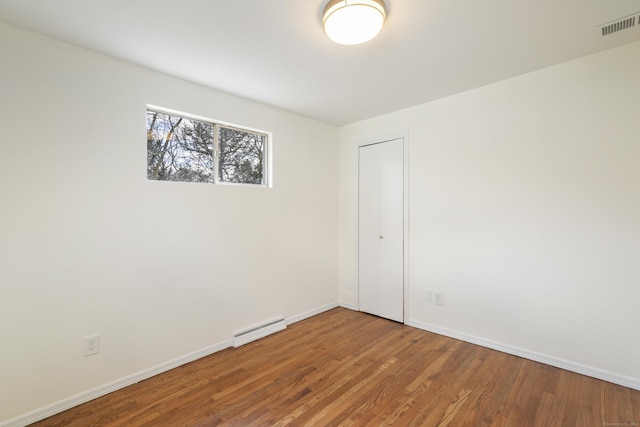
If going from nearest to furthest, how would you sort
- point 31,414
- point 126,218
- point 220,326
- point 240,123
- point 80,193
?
point 31,414, point 80,193, point 126,218, point 220,326, point 240,123

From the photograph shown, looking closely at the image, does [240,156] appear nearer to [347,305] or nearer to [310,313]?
[310,313]

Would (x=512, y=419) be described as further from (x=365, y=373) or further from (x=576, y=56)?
(x=576, y=56)

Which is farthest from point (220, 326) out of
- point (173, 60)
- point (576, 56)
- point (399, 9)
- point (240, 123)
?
point (576, 56)

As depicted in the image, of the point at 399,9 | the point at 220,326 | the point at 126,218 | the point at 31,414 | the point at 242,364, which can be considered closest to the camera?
the point at 399,9

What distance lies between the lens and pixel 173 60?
7.30 ft

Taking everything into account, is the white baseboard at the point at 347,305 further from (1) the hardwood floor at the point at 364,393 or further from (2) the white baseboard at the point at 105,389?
(2) the white baseboard at the point at 105,389

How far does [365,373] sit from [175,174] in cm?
239

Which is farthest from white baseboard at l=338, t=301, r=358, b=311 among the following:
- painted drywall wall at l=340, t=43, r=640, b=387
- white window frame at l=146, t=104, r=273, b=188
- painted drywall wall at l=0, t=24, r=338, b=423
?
white window frame at l=146, t=104, r=273, b=188

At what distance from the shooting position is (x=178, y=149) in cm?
262

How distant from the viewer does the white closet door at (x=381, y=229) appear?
343 centimetres

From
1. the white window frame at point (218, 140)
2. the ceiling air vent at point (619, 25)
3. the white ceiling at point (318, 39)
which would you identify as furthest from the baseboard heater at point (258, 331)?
the ceiling air vent at point (619, 25)

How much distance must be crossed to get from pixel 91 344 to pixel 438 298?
10.2 feet

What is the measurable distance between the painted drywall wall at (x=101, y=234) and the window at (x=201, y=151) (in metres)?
0.14

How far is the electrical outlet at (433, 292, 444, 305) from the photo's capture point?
306 cm
